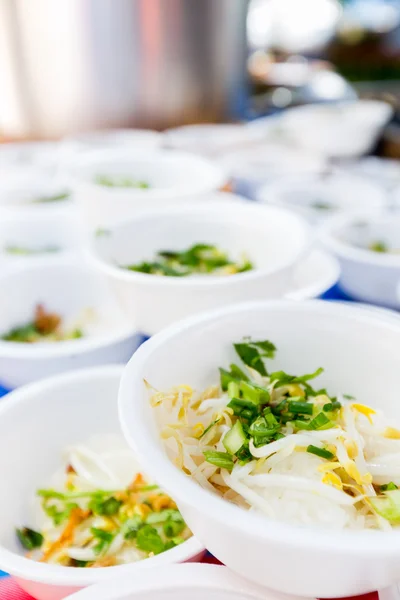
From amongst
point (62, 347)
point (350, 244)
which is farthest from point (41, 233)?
point (350, 244)

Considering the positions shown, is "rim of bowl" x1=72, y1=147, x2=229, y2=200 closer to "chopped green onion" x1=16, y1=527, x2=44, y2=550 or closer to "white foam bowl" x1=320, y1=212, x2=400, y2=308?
"white foam bowl" x1=320, y1=212, x2=400, y2=308

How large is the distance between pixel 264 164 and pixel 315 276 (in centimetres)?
195

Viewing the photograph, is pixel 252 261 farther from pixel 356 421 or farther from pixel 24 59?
pixel 24 59

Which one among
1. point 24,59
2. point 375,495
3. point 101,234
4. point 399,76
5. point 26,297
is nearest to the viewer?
point 375,495

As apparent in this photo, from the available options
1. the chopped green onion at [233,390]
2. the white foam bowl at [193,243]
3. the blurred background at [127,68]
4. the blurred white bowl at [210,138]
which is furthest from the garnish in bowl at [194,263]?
the blurred background at [127,68]

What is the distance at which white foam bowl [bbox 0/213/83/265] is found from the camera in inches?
108

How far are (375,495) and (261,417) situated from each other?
0.84 ft

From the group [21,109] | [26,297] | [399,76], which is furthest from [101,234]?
[399,76]

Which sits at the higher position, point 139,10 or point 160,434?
point 139,10

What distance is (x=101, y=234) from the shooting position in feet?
6.45

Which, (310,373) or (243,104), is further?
(243,104)

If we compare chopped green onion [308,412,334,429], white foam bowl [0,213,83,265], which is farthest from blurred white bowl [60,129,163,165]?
chopped green onion [308,412,334,429]

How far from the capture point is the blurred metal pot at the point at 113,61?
4195mm

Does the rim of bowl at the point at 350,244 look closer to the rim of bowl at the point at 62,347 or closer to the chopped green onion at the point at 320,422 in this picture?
the rim of bowl at the point at 62,347
